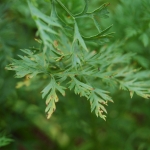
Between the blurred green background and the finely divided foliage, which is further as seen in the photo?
the blurred green background

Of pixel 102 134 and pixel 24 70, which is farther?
pixel 102 134

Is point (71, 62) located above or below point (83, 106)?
above

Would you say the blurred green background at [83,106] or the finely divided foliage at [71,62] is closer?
the finely divided foliage at [71,62]

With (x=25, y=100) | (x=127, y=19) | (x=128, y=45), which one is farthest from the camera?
(x=25, y=100)

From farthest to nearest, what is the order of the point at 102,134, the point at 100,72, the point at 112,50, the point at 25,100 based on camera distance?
the point at 102,134
the point at 25,100
the point at 112,50
the point at 100,72

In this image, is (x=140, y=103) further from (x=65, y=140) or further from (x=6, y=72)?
(x=6, y=72)

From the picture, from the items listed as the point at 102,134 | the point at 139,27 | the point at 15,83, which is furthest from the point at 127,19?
the point at 102,134

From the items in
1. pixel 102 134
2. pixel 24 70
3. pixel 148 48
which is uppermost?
pixel 24 70

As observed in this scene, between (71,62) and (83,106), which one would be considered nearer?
(71,62)

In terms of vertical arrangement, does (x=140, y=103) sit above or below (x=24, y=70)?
below

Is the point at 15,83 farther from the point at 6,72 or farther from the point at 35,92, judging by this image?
the point at 35,92
